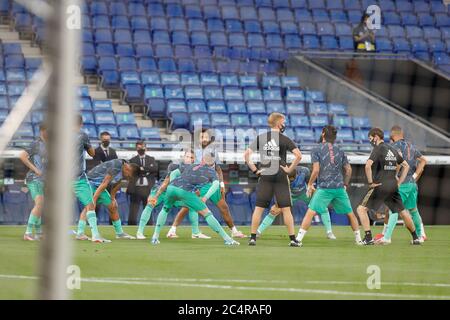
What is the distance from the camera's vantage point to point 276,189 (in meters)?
14.9

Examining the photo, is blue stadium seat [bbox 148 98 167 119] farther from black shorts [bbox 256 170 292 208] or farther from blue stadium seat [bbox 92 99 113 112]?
black shorts [bbox 256 170 292 208]

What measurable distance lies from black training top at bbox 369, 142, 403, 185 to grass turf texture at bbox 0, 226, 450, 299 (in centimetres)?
107

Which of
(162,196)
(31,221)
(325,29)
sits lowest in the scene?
(31,221)

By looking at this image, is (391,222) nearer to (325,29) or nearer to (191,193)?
(191,193)

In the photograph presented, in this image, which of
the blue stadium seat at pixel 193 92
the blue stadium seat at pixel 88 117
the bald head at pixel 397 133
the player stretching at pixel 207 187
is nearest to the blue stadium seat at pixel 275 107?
the blue stadium seat at pixel 193 92

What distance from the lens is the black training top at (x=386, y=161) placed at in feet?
52.4

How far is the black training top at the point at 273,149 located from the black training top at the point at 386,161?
65.3 inches

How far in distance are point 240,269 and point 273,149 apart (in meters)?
3.70

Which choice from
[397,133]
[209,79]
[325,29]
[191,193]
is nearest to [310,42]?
[325,29]

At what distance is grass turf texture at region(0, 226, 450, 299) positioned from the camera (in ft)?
31.4

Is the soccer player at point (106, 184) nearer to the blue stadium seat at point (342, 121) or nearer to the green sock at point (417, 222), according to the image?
the green sock at point (417, 222)
